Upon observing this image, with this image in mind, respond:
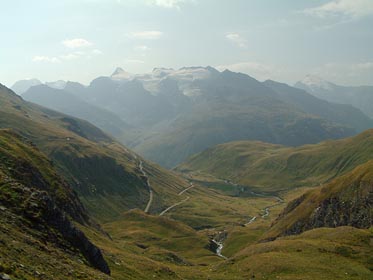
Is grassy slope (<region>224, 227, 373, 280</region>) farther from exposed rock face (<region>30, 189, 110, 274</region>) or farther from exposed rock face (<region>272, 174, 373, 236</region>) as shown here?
exposed rock face (<region>30, 189, 110, 274</region>)

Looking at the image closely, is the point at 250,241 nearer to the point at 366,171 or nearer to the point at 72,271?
the point at 366,171

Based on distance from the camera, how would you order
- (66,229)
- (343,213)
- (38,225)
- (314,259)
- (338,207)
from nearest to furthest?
(38,225) < (66,229) < (314,259) < (343,213) < (338,207)

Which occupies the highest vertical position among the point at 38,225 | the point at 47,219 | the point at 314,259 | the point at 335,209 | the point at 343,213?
the point at 47,219

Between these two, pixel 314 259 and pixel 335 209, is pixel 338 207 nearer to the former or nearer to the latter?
pixel 335 209

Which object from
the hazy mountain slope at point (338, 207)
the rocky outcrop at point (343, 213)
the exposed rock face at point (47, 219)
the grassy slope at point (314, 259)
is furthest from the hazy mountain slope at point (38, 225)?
the hazy mountain slope at point (338, 207)

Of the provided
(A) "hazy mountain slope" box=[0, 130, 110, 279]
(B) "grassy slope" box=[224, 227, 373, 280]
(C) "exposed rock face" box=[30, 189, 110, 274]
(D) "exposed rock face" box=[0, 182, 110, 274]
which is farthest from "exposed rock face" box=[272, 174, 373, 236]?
(A) "hazy mountain slope" box=[0, 130, 110, 279]

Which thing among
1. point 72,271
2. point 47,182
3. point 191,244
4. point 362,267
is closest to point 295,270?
point 362,267

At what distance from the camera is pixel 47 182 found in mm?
87000

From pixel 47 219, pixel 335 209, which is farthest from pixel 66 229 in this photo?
pixel 335 209

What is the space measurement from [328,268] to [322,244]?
12.9 metres

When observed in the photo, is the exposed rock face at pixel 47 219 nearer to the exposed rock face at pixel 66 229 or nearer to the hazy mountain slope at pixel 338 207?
the exposed rock face at pixel 66 229

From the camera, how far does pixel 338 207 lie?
420 ft

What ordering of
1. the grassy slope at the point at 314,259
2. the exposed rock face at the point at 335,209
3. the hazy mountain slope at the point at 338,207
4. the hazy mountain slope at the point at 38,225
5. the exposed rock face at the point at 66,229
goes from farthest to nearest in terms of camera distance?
the hazy mountain slope at the point at 338,207
the exposed rock face at the point at 335,209
the grassy slope at the point at 314,259
the exposed rock face at the point at 66,229
the hazy mountain slope at the point at 38,225

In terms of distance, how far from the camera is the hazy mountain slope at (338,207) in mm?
117875
